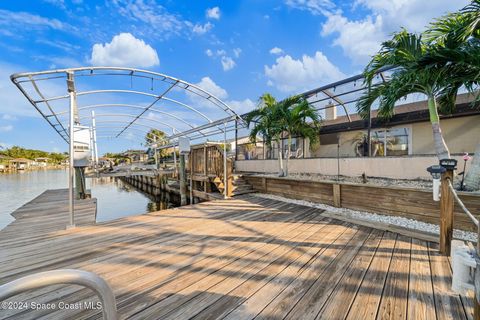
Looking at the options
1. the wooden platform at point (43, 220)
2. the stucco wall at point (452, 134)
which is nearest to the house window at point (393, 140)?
the stucco wall at point (452, 134)

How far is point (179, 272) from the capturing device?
7.36 feet

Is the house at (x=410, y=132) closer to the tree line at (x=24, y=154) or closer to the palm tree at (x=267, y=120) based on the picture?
the palm tree at (x=267, y=120)

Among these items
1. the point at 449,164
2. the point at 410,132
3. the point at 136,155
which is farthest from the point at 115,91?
the point at 136,155

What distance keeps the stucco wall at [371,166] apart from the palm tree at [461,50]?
1.57 meters

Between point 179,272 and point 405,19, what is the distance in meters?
6.61

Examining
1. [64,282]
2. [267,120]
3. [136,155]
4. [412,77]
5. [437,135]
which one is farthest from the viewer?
[136,155]

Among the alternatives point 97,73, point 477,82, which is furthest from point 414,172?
point 97,73

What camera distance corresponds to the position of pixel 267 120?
279 inches

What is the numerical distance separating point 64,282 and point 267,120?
22.1 ft

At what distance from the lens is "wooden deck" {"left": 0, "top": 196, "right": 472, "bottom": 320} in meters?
1.66

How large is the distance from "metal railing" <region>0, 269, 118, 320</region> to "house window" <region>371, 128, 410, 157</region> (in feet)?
28.1

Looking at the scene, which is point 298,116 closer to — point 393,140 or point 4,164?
point 393,140

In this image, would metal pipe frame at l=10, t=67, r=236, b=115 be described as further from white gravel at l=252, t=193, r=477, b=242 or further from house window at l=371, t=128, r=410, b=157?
house window at l=371, t=128, r=410, b=157

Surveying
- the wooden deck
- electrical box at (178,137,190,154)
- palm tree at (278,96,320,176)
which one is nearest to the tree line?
electrical box at (178,137,190,154)
